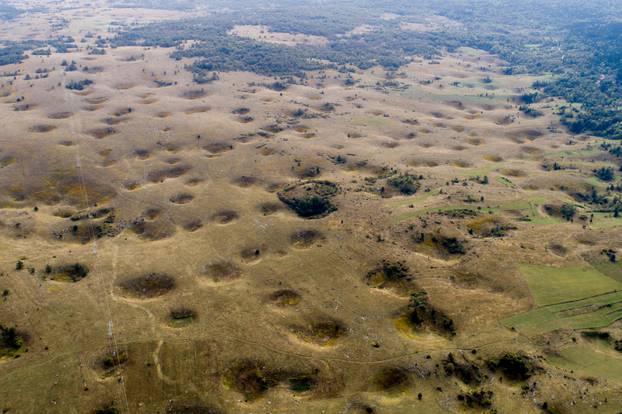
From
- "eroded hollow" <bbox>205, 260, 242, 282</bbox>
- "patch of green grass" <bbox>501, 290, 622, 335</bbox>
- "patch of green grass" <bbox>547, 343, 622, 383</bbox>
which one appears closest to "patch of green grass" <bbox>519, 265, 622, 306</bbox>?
"patch of green grass" <bbox>501, 290, 622, 335</bbox>

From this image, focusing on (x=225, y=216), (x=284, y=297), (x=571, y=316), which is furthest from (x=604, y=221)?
(x=225, y=216)

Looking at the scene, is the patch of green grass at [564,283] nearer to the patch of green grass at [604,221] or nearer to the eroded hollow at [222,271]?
the patch of green grass at [604,221]

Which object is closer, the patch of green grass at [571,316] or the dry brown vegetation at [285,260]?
the dry brown vegetation at [285,260]

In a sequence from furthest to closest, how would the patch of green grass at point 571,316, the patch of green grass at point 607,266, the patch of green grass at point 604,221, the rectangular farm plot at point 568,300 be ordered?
the patch of green grass at point 604,221 < the patch of green grass at point 607,266 < the rectangular farm plot at point 568,300 < the patch of green grass at point 571,316

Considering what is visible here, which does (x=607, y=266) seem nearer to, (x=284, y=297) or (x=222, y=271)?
(x=284, y=297)

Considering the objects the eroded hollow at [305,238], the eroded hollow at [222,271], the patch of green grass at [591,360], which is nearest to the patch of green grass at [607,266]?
the patch of green grass at [591,360]

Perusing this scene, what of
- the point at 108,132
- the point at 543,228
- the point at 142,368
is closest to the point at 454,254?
the point at 543,228

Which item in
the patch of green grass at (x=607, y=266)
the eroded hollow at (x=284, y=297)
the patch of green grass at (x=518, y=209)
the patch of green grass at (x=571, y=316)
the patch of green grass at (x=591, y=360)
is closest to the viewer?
the patch of green grass at (x=591, y=360)
